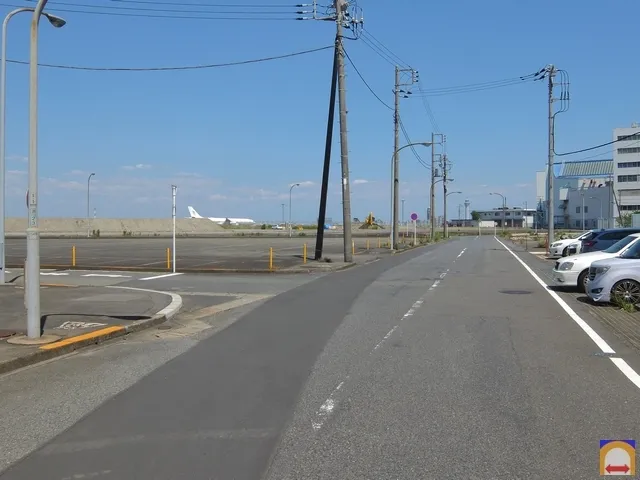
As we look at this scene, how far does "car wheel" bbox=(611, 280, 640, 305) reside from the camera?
13.2 m

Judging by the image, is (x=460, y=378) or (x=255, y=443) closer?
(x=255, y=443)

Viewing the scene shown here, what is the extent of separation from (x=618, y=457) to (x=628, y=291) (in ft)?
31.6

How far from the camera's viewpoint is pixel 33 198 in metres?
9.04

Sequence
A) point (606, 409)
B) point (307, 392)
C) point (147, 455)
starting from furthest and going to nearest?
1. point (307, 392)
2. point (606, 409)
3. point (147, 455)

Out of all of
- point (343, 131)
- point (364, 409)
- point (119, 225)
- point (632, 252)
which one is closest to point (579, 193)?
point (119, 225)

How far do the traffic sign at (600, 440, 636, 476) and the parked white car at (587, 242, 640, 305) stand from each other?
9.09 m

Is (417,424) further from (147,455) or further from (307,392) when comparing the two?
(147,455)

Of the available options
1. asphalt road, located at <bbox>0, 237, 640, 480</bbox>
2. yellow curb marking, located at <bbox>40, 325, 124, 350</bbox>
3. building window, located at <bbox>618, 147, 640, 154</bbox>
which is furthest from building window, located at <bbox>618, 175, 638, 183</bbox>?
yellow curb marking, located at <bbox>40, 325, 124, 350</bbox>

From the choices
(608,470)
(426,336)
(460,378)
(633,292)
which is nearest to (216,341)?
(426,336)

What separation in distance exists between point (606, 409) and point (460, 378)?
1.68 metres

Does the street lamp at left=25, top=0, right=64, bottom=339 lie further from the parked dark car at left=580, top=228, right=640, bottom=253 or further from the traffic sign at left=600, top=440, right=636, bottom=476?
the parked dark car at left=580, top=228, right=640, bottom=253

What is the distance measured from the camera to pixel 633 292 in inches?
522

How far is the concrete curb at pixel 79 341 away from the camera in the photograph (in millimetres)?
7922

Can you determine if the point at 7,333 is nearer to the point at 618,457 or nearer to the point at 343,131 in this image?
the point at 618,457
